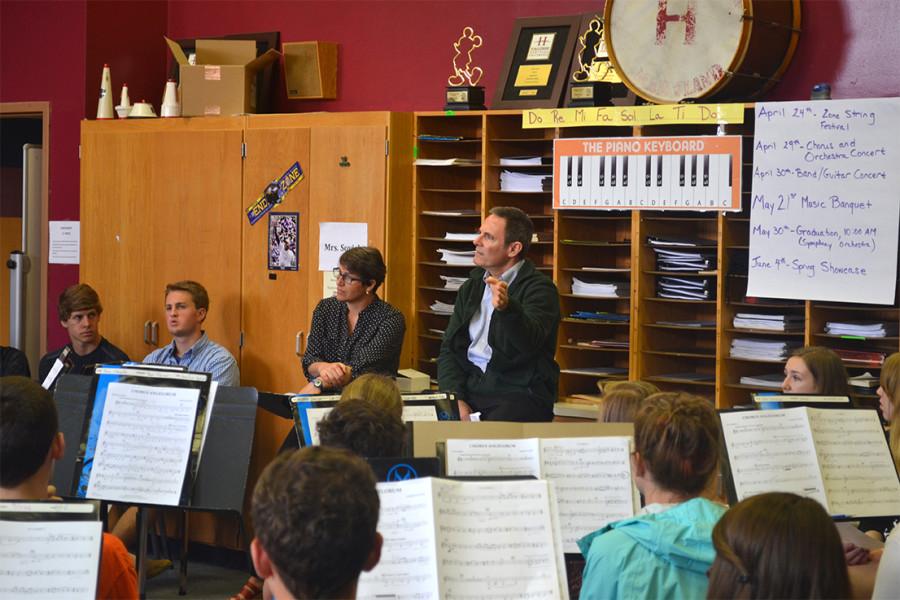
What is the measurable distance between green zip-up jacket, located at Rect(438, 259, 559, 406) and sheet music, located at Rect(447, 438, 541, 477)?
1.45 metres

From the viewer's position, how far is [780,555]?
69.2 inches

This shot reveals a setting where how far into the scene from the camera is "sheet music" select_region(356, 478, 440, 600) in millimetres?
2354

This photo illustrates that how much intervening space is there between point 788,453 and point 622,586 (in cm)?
101

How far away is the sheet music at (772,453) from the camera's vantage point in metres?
3.06

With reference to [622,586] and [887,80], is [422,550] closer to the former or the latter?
[622,586]

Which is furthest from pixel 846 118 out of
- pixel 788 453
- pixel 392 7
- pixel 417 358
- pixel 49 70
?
pixel 49 70

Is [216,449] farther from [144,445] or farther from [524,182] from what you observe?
[524,182]

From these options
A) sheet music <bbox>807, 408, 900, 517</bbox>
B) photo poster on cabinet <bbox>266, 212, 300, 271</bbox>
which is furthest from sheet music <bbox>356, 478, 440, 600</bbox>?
photo poster on cabinet <bbox>266, 212, 300, 271</bbox>

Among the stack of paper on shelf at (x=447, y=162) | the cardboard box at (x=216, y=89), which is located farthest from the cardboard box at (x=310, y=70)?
the stack of paper on shelf at (x=447, y=162)

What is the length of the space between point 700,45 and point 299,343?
7.74 ft

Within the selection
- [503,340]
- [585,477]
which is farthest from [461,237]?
[585,477]

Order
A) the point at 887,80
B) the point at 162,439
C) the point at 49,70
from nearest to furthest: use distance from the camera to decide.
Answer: the point at 162,439 → the point at 887,80 → the point at 49,70

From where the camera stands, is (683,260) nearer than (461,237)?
Yes

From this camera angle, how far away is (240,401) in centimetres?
436
